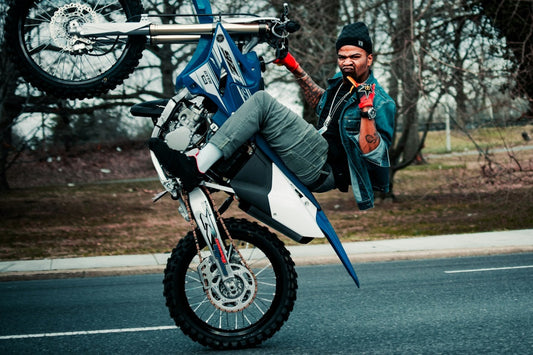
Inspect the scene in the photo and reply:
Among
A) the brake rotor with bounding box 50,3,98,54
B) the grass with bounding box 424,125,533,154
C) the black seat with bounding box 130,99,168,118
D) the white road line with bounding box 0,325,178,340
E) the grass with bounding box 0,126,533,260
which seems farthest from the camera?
the grass with bounding box 424,125,533,154

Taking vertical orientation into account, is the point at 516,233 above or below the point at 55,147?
above

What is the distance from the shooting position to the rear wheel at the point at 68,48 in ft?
16.0

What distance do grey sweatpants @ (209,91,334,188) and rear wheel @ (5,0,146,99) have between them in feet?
3.16

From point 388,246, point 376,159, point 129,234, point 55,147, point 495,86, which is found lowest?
point 55,147

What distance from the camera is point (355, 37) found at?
4.71 m

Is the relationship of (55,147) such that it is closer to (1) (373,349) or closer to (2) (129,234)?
(2) (129,234)

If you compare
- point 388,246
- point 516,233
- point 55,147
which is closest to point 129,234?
point 388,246

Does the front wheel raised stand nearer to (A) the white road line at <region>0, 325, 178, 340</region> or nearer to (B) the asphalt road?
(B) the asphalt road

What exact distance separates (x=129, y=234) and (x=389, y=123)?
9.88 meters

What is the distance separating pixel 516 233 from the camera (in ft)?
39.8

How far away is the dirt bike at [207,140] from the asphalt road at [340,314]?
416 millimetres

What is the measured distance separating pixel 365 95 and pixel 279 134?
63 cm

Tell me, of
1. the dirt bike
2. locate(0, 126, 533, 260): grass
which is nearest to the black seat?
the dirt bike

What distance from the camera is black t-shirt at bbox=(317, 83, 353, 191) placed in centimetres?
492
